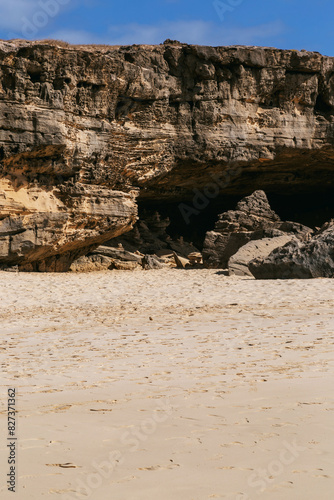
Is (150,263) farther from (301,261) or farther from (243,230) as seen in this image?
(301,261)

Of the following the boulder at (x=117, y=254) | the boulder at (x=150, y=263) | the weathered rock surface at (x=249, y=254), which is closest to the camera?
the weathered rock surface at (x=249, y=254)

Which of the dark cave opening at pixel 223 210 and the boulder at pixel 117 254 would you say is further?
the dark cave opening at pixel 223 210

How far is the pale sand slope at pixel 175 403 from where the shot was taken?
7.26ft

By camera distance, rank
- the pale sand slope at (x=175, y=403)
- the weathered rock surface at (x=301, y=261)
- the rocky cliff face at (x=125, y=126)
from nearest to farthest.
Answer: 1. the pale sand slope at (x=175, y=403)
2. the weathered rock surface at (x=301, y=261)
3. the rocky cliff face at (x=125, y=126)

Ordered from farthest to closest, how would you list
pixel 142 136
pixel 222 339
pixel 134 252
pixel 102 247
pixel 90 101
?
1. pixel 134 252
2. pixel 102 247
3. pixel 142 136
4. pixel 90 101
5. pixel 222 339

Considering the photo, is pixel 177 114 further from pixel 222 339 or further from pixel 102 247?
pixel 222 339

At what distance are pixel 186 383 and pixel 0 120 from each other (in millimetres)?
12088

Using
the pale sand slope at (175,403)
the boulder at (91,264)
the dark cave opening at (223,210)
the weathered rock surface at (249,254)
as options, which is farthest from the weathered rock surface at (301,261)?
the dark cave opening at (223,210)

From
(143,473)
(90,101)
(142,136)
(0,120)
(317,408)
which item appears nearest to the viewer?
(143,473)

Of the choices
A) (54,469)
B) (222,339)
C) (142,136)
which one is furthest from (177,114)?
(54,469)

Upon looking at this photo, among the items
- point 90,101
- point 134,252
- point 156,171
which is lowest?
point 134,252

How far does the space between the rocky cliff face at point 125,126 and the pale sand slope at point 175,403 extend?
7.96 meters

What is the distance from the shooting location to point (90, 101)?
622 inches

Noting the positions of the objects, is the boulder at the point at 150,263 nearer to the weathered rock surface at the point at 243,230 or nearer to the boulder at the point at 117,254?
the boulder at the point at 117,254
